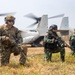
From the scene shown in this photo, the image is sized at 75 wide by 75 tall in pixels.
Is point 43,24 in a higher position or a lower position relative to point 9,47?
higher

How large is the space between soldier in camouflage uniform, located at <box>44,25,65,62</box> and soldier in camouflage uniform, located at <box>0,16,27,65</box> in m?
1.72

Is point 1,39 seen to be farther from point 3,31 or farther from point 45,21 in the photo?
point 45,21

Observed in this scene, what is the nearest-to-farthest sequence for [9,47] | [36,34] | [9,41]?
[9,41]
[9,47]
[36,34]

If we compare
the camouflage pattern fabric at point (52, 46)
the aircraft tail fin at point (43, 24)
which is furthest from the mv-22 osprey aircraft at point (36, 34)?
the camouflage pattern fabric at point (52, 46)

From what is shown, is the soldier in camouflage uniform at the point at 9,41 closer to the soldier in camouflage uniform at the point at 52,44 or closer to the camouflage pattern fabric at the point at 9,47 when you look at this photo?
the camouflage pattern fabric at the point at 9,47

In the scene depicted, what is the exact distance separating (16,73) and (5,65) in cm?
159

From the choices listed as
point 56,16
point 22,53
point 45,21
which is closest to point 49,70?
point 22,53

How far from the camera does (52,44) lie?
10461mm

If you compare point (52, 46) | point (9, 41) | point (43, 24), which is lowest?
point (52, 46)

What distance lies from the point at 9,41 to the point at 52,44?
2412 millimetres

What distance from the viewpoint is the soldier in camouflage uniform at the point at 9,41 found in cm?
859

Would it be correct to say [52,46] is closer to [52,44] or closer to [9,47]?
[52,44]

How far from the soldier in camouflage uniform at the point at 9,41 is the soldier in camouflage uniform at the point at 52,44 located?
1.72 meters

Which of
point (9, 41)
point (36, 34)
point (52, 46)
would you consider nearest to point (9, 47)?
point (9, 41)
